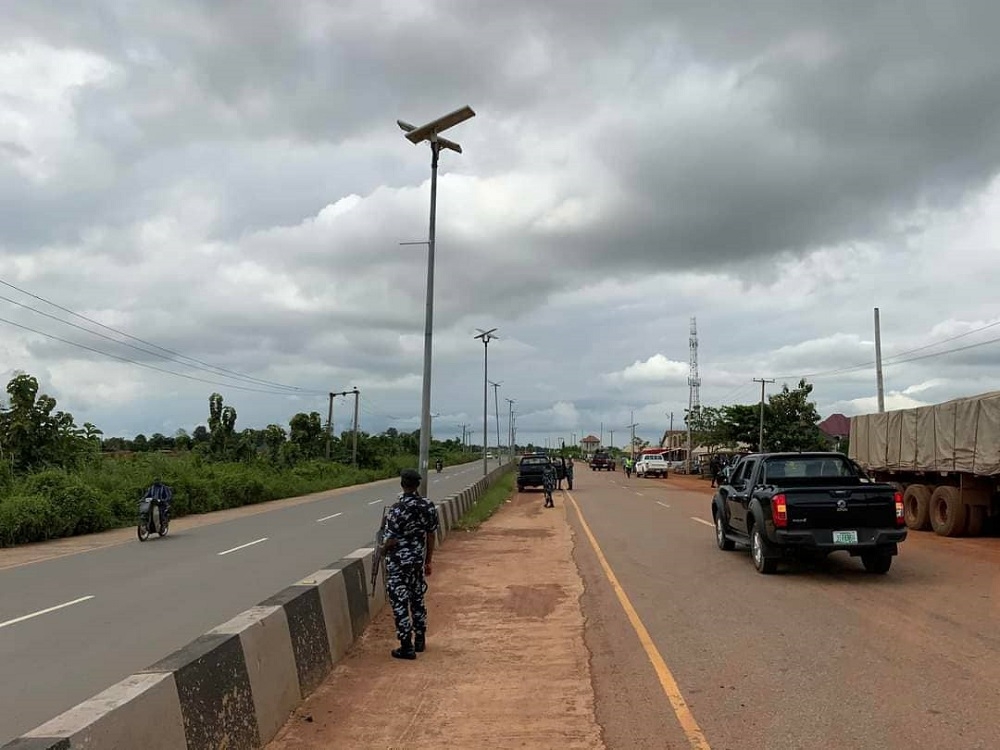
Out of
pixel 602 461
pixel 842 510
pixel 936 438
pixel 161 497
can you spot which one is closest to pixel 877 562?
pixel 842 510

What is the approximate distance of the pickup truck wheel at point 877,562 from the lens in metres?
11.6

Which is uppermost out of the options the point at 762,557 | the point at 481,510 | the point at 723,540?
the point at 762,557

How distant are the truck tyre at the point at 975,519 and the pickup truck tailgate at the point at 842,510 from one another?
284 inches

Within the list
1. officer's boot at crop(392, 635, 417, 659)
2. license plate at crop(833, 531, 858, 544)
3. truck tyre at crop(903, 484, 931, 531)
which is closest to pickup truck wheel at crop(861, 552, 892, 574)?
license plate at crop(833, 531, 858, 544)

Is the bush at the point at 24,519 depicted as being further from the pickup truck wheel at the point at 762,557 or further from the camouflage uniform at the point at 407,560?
the pickup truck wheel at the point at 762,557

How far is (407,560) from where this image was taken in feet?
24.1

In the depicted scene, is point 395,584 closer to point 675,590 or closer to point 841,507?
point 675,590

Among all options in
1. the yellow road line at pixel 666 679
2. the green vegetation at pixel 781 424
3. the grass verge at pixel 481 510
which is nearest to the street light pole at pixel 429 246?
the grass verge at pixel 481 510

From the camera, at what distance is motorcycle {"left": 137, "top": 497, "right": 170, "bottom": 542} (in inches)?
823

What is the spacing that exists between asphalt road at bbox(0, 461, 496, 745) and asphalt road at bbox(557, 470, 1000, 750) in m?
4.45

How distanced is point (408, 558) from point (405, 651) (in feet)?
2.70

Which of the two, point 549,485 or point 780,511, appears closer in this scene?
point 780,511

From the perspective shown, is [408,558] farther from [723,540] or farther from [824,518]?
[723,540]

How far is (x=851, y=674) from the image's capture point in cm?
658
